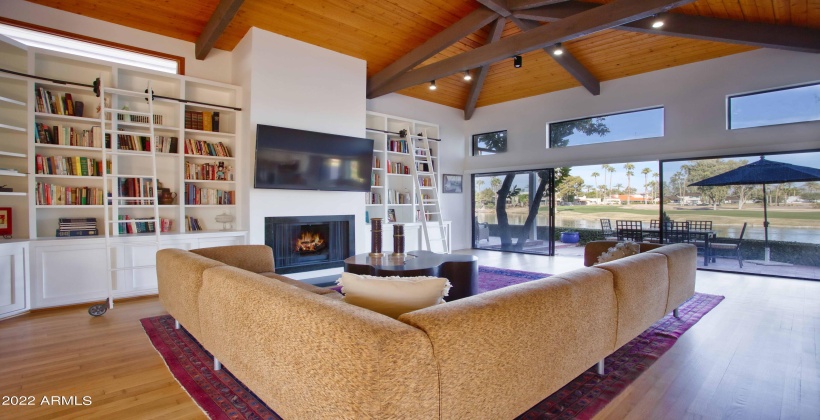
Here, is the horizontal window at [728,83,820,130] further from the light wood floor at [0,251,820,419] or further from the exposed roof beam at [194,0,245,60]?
the exposed roof beam at [194,0,245,60]

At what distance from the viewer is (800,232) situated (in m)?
5.23

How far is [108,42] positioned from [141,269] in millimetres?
2766

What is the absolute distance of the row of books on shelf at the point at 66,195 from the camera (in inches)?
156

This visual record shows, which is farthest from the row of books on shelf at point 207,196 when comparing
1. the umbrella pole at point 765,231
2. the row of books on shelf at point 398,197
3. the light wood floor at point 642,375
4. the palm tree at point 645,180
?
the umbrella pole at point 765,231

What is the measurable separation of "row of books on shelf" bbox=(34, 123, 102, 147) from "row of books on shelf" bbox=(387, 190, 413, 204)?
4.26 meters

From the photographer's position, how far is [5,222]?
3752mm

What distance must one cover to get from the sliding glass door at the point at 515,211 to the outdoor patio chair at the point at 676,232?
1872mm

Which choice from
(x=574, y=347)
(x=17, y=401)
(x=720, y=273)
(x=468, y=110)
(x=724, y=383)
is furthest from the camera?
(x=468, y=110)

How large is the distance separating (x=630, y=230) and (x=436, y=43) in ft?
15.4

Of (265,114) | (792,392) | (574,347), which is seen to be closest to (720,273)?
(792,392)

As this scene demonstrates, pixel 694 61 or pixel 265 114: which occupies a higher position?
pixel 694 61

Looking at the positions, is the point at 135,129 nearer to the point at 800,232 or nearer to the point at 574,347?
the point at 574,347

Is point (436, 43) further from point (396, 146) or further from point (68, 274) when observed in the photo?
point (68, 274)

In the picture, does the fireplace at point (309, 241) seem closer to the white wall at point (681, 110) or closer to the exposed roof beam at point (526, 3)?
the exposed roof beam at point (526, 3)
